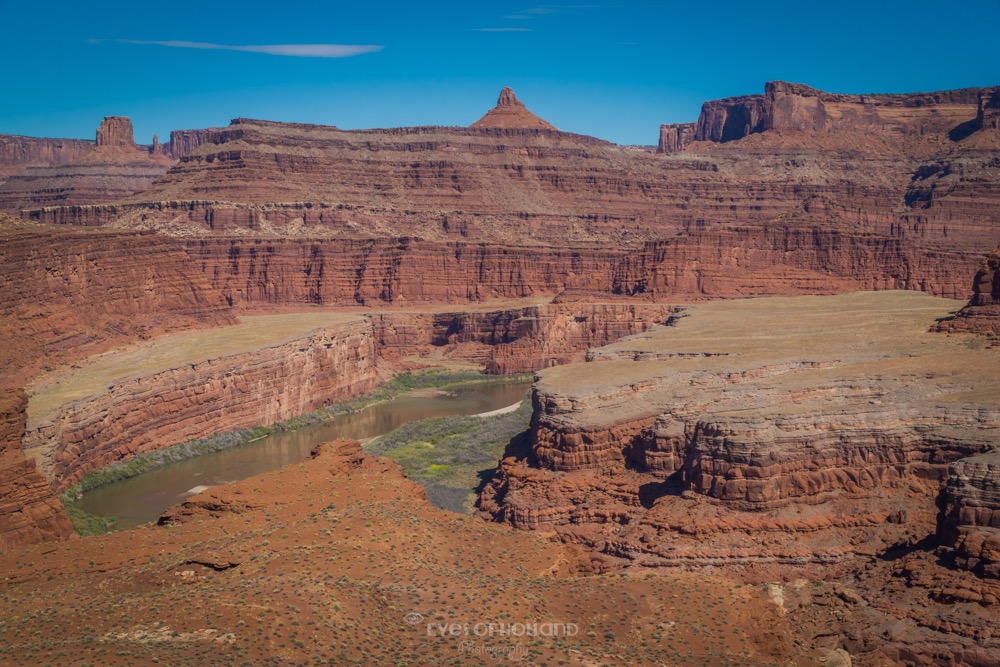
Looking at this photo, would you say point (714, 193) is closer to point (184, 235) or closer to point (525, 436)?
point (184, 235)

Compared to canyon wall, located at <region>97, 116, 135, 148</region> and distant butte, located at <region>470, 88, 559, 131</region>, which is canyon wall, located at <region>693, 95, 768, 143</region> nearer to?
distant butte, located at <region>470, 88, 559, 131</region>

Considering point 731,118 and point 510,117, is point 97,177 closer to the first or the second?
point 510,117

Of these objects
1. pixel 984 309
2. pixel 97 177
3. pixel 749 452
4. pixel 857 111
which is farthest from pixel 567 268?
pixel 97 177

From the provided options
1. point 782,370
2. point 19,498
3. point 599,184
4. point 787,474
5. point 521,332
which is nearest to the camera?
point 19,498

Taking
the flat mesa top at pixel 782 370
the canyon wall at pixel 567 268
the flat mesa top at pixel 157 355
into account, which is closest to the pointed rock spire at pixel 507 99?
the canyon wall at pixel 567 268

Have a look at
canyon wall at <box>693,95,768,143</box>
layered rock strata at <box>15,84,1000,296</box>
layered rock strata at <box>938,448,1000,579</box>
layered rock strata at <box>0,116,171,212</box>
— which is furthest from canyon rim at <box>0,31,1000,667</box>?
layered rock strata at <box>0,116,171,212</box>

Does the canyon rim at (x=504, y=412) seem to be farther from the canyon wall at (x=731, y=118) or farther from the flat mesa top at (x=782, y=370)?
the canyon wall at (x=731, y=118)
